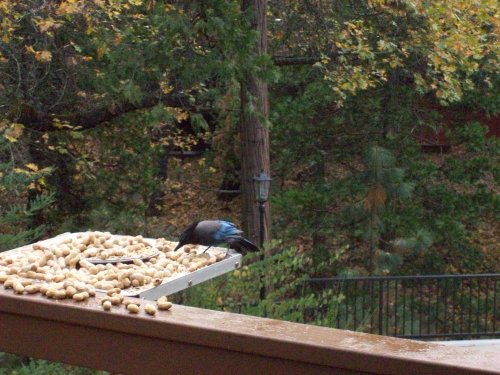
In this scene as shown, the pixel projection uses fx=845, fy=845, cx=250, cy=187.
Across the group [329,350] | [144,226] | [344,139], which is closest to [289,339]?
[329,350]

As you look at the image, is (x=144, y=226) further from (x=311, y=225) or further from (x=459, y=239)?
(x=459, y=239)

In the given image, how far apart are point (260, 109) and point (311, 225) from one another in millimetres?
4224

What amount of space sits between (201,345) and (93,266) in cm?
93

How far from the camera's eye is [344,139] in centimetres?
1598

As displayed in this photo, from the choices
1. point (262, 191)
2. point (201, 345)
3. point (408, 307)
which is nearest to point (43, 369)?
point (201, 345)

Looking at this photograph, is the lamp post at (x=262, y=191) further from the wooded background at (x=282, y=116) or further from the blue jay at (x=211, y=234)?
the blue jay at (x=211, y=234)

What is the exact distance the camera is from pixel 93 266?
268 cm

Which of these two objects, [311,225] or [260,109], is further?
[311,225]

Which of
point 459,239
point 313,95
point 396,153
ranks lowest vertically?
point 459,239

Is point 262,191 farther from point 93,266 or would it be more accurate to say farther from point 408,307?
point 93,266

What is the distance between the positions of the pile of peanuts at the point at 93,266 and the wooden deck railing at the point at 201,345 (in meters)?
0.06

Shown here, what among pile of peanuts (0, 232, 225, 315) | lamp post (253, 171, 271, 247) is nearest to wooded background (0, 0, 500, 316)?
lamp post (253, 171, 271, 247)

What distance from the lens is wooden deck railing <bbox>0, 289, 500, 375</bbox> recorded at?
1629 millimetres

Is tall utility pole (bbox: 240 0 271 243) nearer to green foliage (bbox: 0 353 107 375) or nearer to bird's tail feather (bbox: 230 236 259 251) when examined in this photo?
green foliage (bbox: 0 353 107 375)
